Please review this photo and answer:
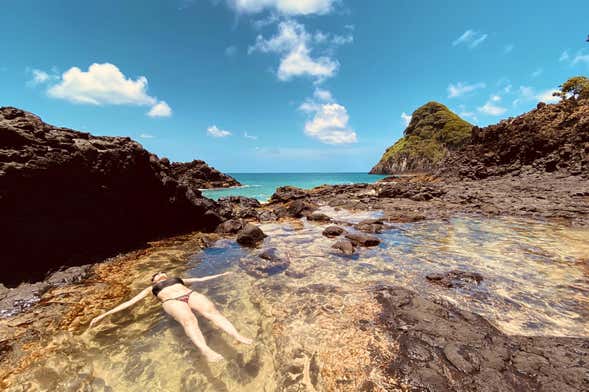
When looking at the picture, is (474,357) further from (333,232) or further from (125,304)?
(333,232)

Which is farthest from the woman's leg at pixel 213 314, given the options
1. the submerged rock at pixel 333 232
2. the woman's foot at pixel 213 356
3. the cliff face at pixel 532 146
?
the cliff face at pixel 532 146

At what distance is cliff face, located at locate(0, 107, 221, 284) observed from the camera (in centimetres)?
825

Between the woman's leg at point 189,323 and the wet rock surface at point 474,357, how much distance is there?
3.46 metres

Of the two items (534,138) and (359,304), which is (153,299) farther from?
(534,138)

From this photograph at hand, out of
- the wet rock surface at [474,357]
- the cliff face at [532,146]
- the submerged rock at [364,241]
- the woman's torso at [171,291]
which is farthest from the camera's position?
the cliff face at [532,146]

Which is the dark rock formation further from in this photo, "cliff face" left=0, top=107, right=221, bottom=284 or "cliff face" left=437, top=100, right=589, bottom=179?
"cliff face" left=437, top=100, right=589, bottom=179

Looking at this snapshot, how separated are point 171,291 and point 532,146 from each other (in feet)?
171

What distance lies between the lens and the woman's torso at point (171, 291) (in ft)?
23.0

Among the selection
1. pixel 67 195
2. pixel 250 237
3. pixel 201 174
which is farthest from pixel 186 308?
pixel 201 174

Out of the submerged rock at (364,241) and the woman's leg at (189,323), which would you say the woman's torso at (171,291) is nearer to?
the woman's leg at (189,323)

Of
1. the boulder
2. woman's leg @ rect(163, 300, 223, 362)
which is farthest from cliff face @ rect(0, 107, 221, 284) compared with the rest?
woman's leg @ rect(163, 300, 223, 362)

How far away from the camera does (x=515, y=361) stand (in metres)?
4.48

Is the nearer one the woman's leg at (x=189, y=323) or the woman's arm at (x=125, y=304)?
the woman's leg at (x=189, y=323)

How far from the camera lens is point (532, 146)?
125ft
